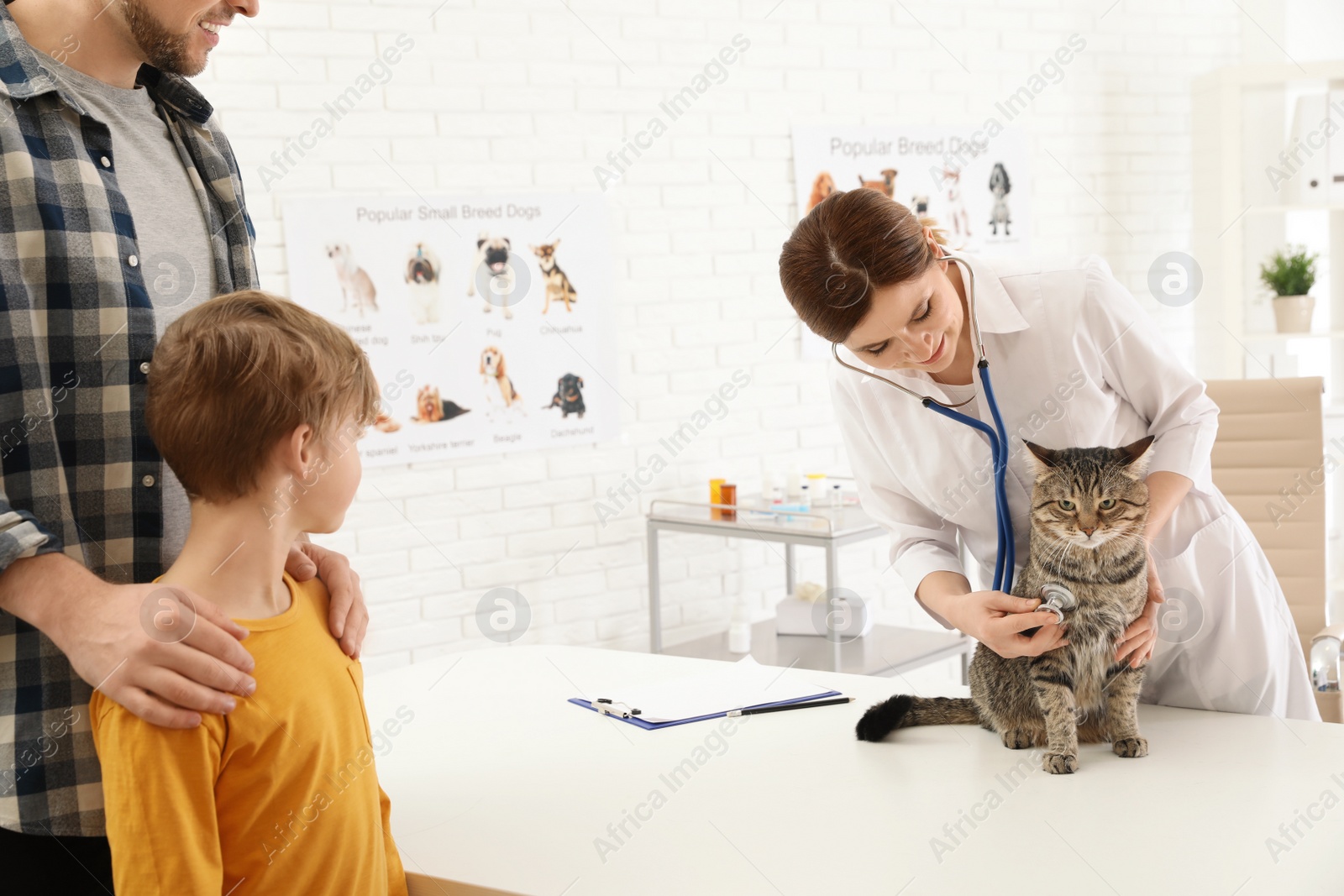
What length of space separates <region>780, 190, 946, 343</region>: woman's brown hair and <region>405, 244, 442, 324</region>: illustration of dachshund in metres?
2.02

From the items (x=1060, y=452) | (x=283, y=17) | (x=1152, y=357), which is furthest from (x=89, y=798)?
→ (x=283, y=17)

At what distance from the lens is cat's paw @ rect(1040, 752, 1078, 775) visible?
4.77ft

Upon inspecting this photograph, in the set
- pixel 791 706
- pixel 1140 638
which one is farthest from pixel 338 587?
pixel 1140 638

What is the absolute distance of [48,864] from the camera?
1.16 m

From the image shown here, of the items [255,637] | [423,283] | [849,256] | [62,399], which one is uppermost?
[423,283]

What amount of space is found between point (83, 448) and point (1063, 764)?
1208mm

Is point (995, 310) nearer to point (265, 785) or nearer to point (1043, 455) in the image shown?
point (1043, 455)

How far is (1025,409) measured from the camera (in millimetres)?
1755

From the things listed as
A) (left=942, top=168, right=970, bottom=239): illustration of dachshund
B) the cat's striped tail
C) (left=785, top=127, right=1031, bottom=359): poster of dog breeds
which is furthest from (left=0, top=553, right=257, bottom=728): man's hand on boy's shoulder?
(left=942, top=168, right=970, bottom=239): illustration of dachshund

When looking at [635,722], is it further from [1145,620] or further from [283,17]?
[283,17]

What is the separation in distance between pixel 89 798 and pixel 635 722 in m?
0.80

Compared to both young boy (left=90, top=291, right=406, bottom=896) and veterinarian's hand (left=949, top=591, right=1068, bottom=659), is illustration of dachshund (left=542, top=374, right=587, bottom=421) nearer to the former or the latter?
veterinarian's hand (left=949, top=591, right=1068, bottom=659)

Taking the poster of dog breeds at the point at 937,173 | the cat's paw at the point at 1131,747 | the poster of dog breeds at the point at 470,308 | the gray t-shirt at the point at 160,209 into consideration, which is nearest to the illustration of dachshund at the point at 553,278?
the poster of dog breeds at the point at 470,308

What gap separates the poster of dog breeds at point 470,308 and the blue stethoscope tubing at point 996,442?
1.99m
